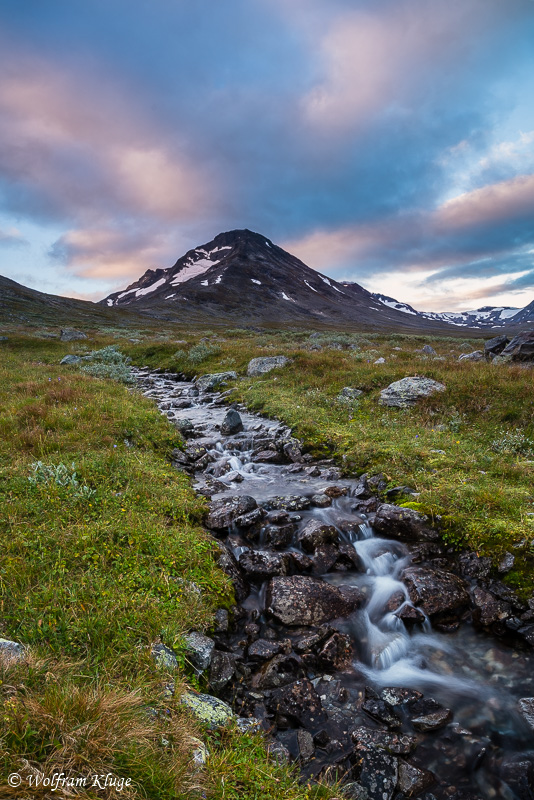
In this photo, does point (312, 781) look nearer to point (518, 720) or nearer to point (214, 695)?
point (214, 695)

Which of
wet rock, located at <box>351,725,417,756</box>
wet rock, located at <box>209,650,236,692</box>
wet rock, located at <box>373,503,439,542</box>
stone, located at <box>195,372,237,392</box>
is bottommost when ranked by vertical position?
wet rock, located at <box>351,725,417,756</box>

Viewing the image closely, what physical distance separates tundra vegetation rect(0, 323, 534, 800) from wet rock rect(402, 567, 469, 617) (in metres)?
0.76

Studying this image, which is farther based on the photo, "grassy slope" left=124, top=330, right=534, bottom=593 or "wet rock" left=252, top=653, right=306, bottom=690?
"grassy slope" left=124, top=330, right=534, bottom=593

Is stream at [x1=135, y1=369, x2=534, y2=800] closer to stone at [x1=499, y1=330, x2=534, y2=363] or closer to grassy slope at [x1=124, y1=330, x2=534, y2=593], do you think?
grassy slope at [x1=124, y1=330, x2=534, y2=593]

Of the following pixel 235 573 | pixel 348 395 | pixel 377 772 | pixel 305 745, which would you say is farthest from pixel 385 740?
pixel 348 395

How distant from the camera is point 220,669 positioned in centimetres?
458

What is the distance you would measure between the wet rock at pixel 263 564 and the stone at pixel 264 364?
15.8m

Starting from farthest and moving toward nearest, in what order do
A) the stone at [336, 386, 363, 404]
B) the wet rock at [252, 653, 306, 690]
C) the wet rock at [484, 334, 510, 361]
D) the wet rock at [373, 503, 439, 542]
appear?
the wet rock at [484, 334, 510, 361] < the stone at [336, 386, 363, 404] < the wet rock at [373, 503, 439, 542] < the wet rock at [252, 653, 306, 690]

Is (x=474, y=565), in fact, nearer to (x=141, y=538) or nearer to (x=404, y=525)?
(x=404, y=525)

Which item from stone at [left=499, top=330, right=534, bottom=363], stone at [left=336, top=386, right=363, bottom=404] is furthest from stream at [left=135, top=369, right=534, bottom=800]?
stone at [left=499, top=330, right=534, bottom=363]

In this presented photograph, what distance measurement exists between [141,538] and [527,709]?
5424 mm

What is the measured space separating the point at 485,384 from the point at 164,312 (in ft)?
501

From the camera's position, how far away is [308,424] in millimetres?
12664

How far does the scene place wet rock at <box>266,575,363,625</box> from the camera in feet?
18.6
